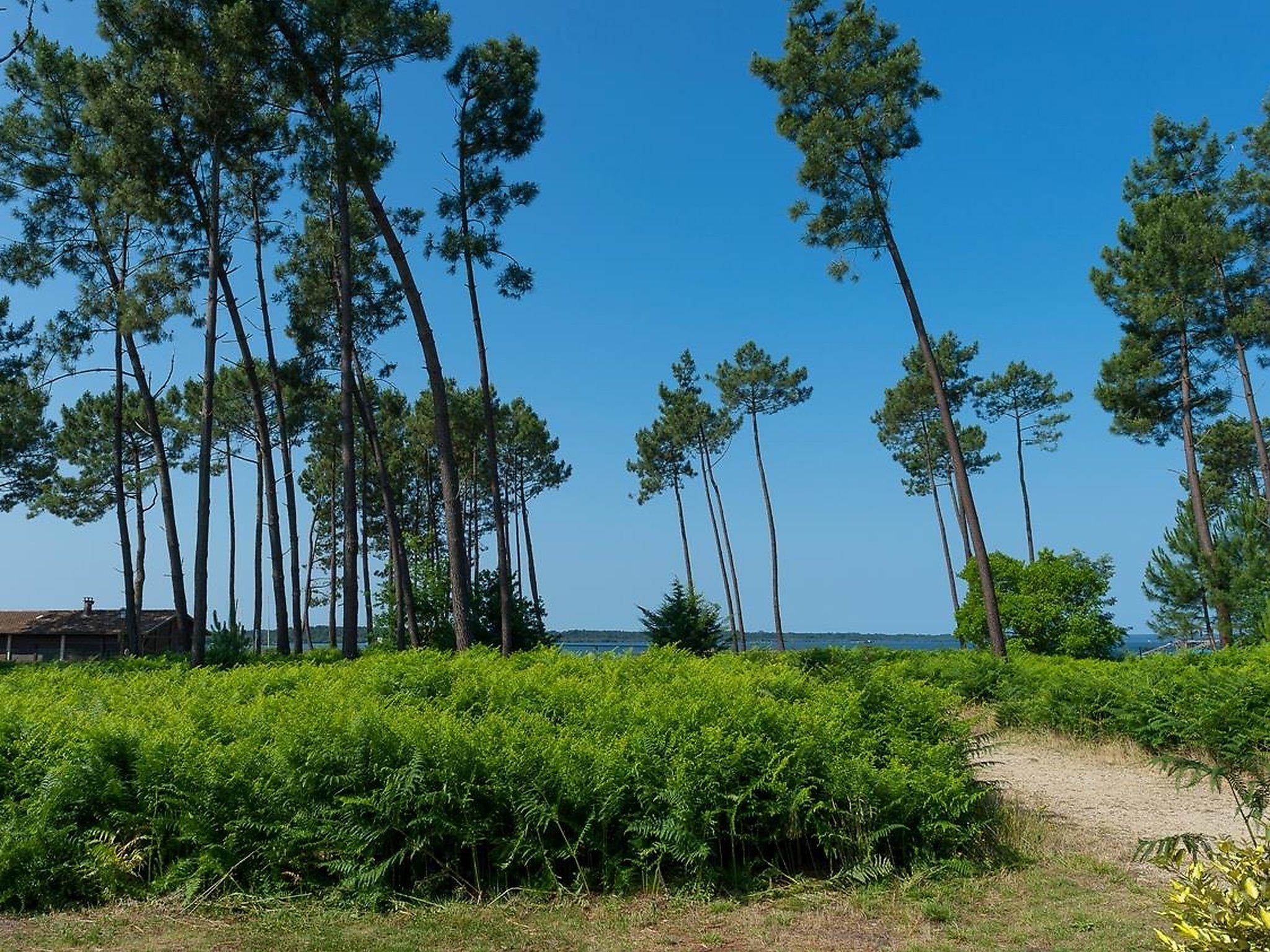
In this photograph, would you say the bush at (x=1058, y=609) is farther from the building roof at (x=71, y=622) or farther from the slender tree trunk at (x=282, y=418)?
the building roof at (x=71, y=622)

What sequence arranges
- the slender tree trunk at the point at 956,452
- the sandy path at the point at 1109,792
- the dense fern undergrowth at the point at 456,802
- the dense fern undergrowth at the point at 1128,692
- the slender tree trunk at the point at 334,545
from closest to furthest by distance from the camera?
the dense fern undergrowth at the point at 456,802 → the sandy path at the point at 1109,792 → the dense fern undergrowth at the point at 1128,692 → the slender tree trunk at the point at 956,452 → the slender tree trunk at the point at 334,545

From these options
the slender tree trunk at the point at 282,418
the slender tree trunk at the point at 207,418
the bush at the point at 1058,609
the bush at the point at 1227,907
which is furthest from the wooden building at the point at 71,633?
the bush at the point at 1227,907

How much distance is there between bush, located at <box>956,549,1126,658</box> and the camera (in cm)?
2302

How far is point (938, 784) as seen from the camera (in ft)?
16.5

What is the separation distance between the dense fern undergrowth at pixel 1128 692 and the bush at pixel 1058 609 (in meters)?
11.0

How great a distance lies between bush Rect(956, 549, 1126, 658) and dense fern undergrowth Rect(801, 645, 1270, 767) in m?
11.0

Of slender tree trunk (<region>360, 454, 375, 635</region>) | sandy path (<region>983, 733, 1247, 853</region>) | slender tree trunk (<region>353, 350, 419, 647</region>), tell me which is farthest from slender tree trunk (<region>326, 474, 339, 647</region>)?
sandy path (<region>983, 733, 1247, 853</region>)

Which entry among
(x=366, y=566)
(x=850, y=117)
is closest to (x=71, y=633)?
(x=366, y=566)

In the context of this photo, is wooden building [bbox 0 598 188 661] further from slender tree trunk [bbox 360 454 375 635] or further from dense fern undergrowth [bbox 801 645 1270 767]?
dense fern undergrowth [bbox 801 645 1270 767]

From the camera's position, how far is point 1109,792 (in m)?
7.43

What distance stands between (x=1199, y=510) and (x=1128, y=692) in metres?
14.9

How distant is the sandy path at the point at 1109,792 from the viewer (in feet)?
20.4

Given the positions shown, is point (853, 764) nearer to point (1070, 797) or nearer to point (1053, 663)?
point (1070, 797)

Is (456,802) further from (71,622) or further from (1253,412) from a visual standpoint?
(71,622)
